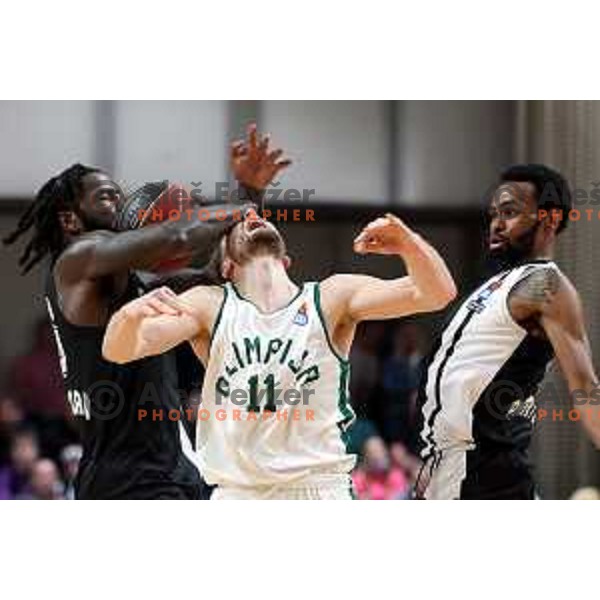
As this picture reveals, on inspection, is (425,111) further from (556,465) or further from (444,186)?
(556,465)

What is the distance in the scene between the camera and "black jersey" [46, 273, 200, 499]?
4023 mm

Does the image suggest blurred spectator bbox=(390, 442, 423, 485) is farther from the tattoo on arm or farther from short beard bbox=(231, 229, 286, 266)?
short beard bbox=(231, 229, 286, 266)

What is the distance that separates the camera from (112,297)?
13.2 ft

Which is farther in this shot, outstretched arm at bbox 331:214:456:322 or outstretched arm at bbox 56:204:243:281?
outstretched arm at bbox 56:204:243:281

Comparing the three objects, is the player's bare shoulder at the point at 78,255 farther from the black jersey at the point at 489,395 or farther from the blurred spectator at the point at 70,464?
the black jersey at the point at 489,395

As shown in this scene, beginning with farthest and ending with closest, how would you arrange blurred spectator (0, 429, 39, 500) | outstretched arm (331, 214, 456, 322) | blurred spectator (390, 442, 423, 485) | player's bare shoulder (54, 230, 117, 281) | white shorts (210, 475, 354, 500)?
1. blurred spectator (0, 429, 39, 500)
2. blurred spectator (390, 442, 423, 485)
3. player's bare shoulder (54, 230, 117, 281)
4. white shorts (210, 475, 354, 500)
5. outstretched arm (331, 214, 456, 322)

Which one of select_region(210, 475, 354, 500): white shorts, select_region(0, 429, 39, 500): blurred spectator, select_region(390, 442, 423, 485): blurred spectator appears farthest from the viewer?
select_region(0, 429, 39, 500): blurred spectator

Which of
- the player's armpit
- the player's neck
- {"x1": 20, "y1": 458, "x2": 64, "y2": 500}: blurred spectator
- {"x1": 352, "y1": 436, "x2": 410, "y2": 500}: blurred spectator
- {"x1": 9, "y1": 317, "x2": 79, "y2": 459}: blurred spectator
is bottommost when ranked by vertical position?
{"x1": 20, "y1": 458, "x2": 64, "y2": 500}: blurred spectator

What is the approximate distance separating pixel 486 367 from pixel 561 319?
0.25 metres

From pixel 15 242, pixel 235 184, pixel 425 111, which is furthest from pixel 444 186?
pixel 15 242

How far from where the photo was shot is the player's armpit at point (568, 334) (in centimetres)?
397

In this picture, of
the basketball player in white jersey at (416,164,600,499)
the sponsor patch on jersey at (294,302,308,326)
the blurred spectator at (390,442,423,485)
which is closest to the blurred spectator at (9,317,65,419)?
the sponsor patch on jersey at (294,302,308,326)

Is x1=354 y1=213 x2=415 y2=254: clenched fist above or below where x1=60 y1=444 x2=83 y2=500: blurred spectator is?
above

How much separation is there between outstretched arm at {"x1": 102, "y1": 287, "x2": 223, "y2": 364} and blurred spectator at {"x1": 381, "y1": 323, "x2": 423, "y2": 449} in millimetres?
550
